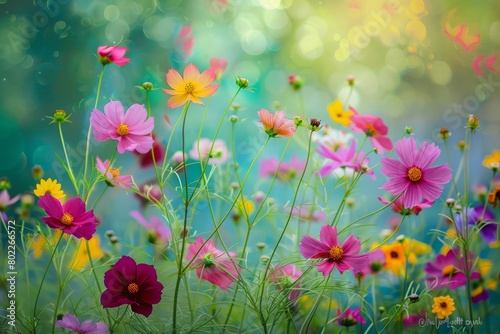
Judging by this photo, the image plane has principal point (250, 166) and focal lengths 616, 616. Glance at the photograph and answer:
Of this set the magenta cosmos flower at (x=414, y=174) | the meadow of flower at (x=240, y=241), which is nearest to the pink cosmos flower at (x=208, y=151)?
the meadow of flower at (x=240, y=241)

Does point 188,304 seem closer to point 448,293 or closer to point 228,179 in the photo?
point 228,179

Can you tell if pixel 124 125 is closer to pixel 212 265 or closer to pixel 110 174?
pixel 110 174

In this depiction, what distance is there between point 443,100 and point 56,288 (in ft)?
2.66

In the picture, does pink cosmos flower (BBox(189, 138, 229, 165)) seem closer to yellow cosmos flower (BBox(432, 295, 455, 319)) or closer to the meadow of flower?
the meadow of flower

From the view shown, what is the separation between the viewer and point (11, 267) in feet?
3.03

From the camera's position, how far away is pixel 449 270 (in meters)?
0.97

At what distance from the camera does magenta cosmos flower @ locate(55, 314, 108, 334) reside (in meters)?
0.80

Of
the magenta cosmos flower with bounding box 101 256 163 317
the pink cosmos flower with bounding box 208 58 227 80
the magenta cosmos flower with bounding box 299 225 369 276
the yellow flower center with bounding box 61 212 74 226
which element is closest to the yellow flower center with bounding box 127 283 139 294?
the magenta cosmos flower with bounding box 101 256 163 317

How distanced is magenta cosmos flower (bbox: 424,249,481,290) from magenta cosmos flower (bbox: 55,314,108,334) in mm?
501

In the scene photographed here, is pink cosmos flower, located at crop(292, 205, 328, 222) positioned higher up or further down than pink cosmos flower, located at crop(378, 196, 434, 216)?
further down

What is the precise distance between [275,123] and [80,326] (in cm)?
37

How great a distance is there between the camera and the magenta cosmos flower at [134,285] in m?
0.77

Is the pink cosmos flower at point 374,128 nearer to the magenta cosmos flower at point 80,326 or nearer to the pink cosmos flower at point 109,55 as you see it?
the pink cosmos flower at point 109,55

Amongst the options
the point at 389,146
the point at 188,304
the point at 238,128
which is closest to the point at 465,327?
the point at 389,146
